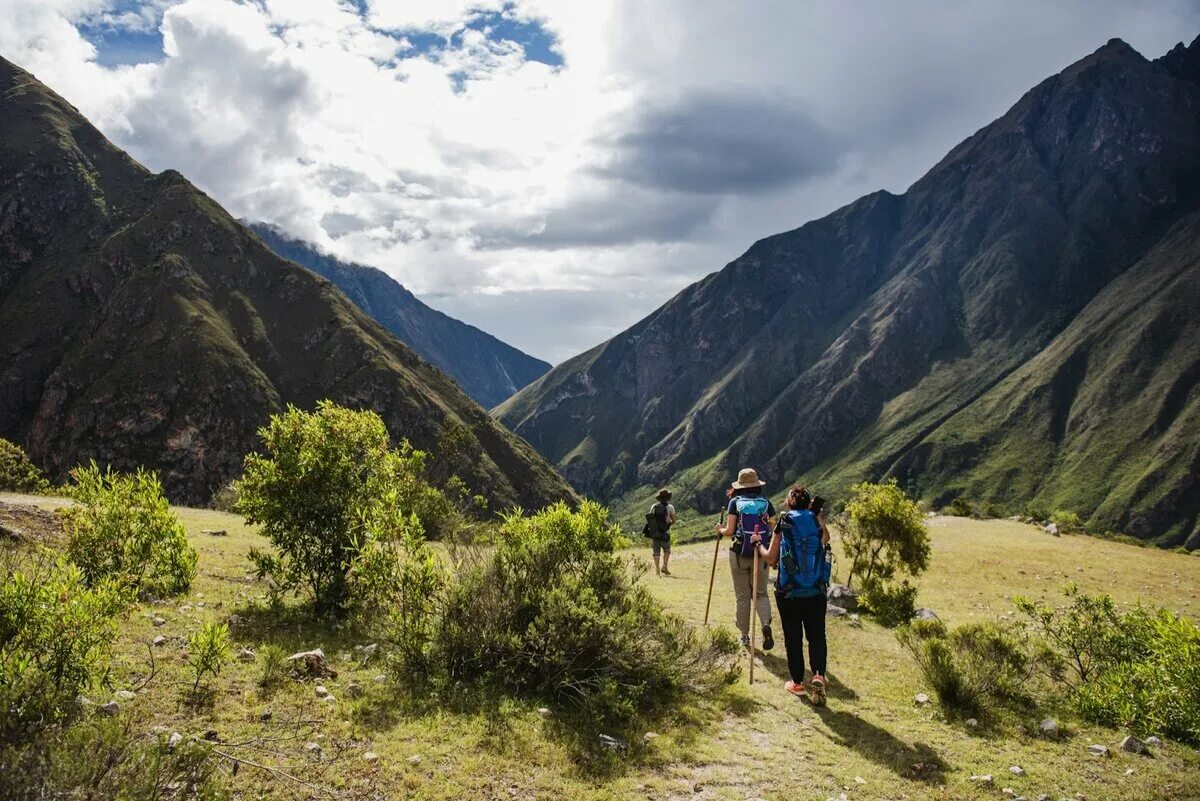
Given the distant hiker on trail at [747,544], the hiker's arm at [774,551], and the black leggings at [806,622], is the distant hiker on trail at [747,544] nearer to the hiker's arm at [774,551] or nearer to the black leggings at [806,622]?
the hiker's arm at [774,551]

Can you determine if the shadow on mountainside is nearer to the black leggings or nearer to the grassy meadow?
the grassy meadow

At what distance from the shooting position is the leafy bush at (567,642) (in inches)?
327

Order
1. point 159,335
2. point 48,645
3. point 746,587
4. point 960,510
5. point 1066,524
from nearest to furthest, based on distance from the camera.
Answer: point 48,645
point 746,587
point 1066,524
point 960,510
point 159,335

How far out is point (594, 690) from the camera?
8188mm

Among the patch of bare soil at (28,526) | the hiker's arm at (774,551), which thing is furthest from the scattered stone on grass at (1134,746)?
the patch of bare soil at (28,526)

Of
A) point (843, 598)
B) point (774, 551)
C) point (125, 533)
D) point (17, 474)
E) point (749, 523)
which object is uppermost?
point (749, 523)

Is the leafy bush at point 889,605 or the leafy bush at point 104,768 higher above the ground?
the leafy bush at point 104,768

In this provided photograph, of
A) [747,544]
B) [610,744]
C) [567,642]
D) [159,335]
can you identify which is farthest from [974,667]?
[159,335]

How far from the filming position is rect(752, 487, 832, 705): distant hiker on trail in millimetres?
9203

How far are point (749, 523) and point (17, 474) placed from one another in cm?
4924

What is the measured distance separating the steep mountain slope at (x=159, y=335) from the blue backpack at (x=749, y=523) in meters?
122

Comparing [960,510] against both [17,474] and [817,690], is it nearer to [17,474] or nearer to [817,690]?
[817,690]

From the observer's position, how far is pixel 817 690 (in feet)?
29.7

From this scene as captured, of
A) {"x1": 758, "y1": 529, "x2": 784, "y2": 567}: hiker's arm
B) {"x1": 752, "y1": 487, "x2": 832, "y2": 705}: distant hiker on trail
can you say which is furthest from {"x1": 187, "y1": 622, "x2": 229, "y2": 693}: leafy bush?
{"x1": 758, "y1": 529, "x2": 784, "y2": 567}: hiker's arm
